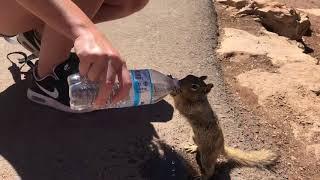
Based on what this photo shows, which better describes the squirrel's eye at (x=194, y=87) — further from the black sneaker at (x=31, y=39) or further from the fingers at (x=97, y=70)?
A: the fingers at (x=97, y=70)

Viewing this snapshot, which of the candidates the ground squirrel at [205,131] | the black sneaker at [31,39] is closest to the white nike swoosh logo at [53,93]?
the black sneaker at [31,39]

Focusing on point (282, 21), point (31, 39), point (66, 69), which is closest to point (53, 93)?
point (66, 69)

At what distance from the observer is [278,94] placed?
4.34 meters

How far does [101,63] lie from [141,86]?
0.73 meters

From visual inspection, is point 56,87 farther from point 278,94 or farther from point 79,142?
point 278,94

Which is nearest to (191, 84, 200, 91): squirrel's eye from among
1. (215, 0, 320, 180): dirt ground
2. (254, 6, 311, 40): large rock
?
(215, 0, 320, 180): dirt ground

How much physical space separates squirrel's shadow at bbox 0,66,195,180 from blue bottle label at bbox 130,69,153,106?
53 centimetres

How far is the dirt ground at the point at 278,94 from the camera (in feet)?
12.5

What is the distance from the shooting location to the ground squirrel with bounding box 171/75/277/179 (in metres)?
→ 3.34

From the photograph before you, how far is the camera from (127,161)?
330 cm

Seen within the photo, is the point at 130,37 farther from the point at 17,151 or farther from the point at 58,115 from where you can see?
the point at 17,151

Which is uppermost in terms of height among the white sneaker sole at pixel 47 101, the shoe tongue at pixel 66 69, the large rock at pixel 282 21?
the shoe tongue at pixel 66 69

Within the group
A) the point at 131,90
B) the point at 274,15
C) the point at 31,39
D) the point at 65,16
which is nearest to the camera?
the point at 65,16

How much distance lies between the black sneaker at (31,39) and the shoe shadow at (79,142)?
0.28 metres
